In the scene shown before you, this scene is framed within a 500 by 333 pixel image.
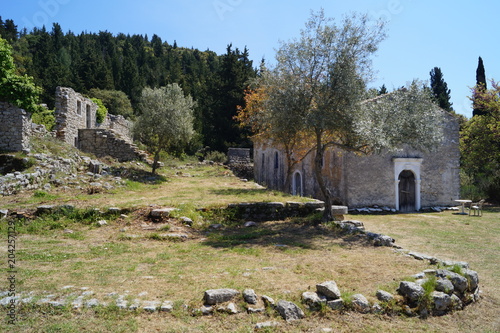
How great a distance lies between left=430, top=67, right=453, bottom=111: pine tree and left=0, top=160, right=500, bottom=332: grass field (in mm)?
36853

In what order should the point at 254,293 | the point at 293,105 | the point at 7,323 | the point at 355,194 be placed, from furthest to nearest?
1. the point at 355,194
2. the point at 293,105
3. the point at 254,293
4. the point at 7,323

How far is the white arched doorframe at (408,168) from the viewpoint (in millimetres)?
19922

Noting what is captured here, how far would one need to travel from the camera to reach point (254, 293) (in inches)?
189

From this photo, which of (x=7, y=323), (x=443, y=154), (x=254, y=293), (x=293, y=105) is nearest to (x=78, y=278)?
(x=7, y=323)

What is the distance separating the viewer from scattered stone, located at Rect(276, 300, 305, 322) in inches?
176

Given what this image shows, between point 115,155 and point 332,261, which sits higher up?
point 115,155

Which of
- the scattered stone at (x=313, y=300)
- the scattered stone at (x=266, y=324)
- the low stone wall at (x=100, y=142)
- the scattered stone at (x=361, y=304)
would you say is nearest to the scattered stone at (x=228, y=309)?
the scattered stone at (x=266, y=324)

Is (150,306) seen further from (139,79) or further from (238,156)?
(139,79)

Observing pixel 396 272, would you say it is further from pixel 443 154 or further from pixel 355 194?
pixel 443 154

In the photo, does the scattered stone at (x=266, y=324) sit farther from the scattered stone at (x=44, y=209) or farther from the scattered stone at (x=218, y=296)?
the scattered stone at (x=44, y=209)

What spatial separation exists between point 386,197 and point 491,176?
13007 mm

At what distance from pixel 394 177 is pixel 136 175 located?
15132 millimetres

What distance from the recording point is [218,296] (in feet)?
15.2

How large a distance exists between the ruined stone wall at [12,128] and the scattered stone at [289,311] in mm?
13649
